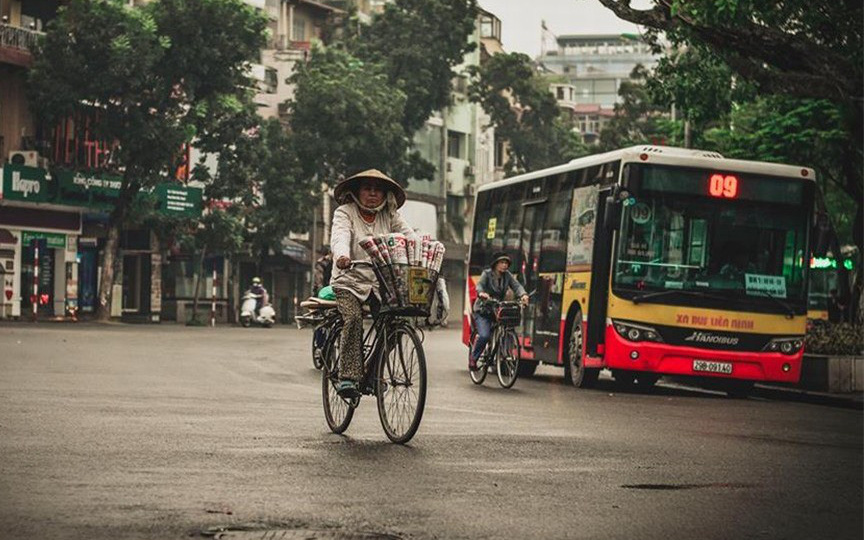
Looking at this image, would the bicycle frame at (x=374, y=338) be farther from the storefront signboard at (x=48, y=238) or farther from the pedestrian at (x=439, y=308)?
the storefront signboard at (x=48, y=238)

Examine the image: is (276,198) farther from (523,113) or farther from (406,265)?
(406,265)

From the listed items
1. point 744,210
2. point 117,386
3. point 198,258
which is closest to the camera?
point 117,386

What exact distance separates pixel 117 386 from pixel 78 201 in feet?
129

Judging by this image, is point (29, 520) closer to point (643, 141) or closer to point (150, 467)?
point (150, 467)

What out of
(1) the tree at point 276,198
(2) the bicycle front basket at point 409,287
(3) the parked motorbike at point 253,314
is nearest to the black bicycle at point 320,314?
(2) the bicycle front basket at point 409,287

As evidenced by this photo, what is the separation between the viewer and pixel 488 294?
23750 mm

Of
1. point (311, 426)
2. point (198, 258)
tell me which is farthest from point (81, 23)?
point (311, 426)

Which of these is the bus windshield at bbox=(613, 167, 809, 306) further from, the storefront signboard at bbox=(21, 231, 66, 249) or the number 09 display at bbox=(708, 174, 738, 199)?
the storefront signboard at bbox=(21, 231, 66, 249)

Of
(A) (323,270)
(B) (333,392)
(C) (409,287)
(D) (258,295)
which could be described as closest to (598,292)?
(A) (323,270)

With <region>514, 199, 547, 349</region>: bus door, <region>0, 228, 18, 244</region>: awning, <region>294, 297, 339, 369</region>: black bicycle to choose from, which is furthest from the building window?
<region>294, 297, 339, 369</region>: black bicycle

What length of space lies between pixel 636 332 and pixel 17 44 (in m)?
38.5

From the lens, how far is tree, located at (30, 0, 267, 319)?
2154 inches

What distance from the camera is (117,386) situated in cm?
1909

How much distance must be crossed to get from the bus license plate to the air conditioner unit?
36.7 m
